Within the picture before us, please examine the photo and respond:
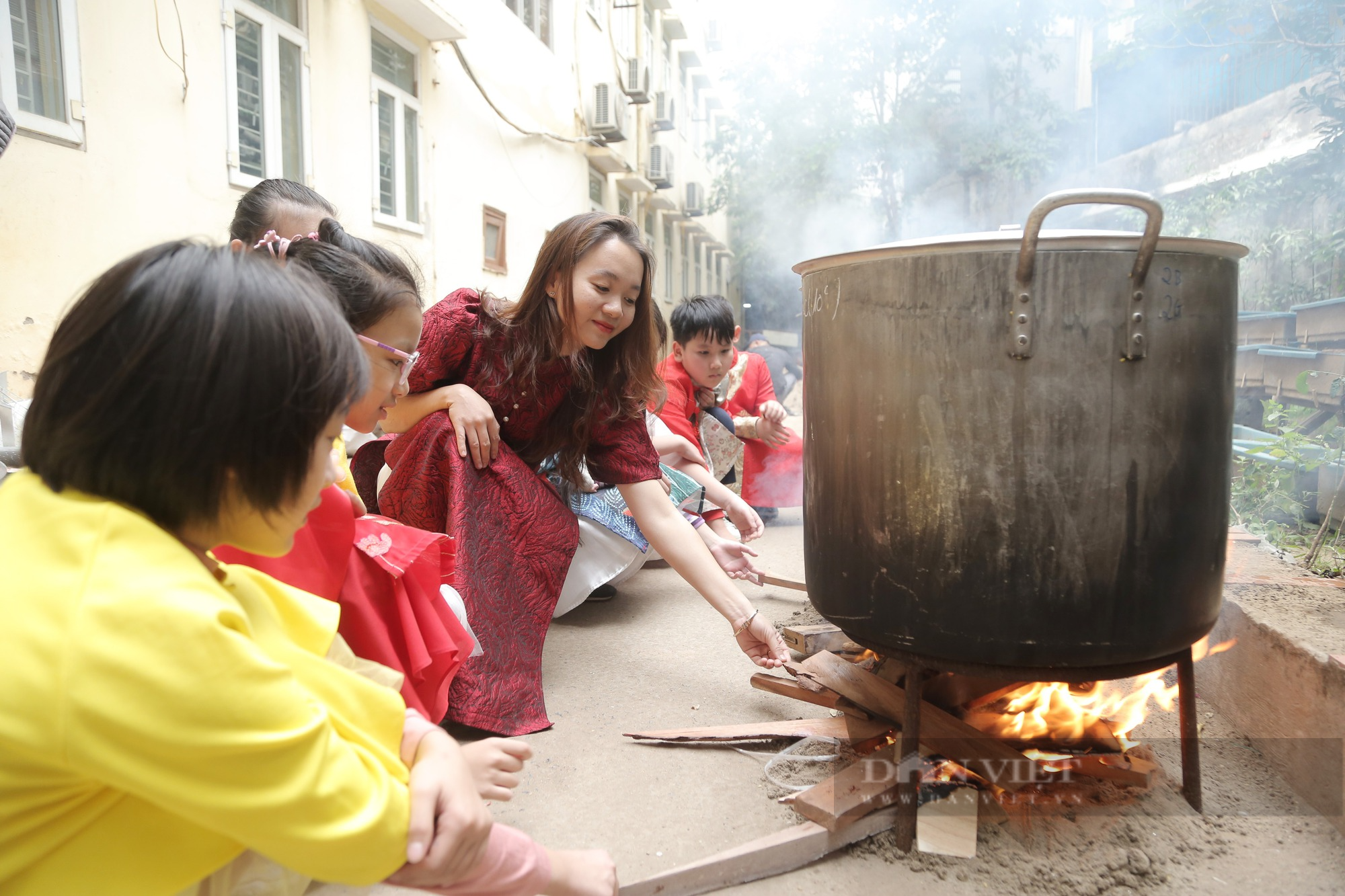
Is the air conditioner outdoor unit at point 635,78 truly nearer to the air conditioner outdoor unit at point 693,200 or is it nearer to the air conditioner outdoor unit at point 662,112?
the air conditioner outdoor unit at point 662,112

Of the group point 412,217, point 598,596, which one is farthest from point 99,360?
point 412,217

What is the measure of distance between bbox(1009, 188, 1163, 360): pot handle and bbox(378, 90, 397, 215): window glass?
6.14 m

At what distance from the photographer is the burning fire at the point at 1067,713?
1.91m

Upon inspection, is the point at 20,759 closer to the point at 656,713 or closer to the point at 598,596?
the point at 656,713

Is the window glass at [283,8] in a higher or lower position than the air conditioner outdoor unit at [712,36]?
lower

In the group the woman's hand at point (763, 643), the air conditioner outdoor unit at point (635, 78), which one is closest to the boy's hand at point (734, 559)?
the woman's hand at point (763, 643)

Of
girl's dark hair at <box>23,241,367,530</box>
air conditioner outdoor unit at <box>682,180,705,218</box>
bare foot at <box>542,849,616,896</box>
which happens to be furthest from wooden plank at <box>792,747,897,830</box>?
air conditioner outdoor unit at <box>682,180,705,218</box>

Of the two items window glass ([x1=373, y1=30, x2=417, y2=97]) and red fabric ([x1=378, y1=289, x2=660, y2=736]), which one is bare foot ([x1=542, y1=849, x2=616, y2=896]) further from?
window glass ([x1=373, y1=30, x2=417, y2=97])

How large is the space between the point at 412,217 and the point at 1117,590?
6774mm

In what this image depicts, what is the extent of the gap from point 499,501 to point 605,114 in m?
9.77

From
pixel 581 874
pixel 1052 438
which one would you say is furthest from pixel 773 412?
pixel 581 874

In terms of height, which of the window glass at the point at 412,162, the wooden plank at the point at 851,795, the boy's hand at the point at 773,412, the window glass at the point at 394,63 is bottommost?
the wooden plank at the point at 851,795

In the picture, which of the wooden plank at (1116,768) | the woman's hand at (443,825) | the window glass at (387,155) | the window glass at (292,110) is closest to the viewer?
the woman's hand at (443,825)

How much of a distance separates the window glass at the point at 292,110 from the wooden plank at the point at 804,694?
15.8ft
